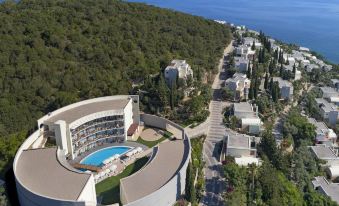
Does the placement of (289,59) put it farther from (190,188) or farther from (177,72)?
(190,188)

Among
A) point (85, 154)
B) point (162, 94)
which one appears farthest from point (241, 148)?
point (85, 154)

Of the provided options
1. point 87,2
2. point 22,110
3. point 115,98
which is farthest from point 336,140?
point 87,2

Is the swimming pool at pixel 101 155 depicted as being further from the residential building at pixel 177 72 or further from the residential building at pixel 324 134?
the residential building at pixel 324 134

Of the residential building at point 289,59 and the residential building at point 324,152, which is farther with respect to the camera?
the residential building at point 289,59

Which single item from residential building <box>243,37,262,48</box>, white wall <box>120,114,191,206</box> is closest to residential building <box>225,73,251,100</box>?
white wall <box>120,114,191,206</box>

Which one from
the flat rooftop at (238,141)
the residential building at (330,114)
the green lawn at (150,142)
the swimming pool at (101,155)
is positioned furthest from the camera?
the residential building at (330,114)

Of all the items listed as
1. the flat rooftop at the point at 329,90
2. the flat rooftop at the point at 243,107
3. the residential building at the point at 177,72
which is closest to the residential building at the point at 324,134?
the flat rooftop at the point at 243,107
